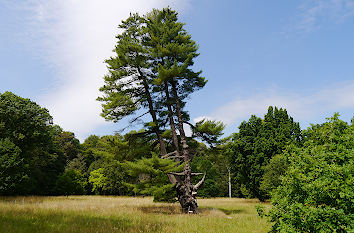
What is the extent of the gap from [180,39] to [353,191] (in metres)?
16.1

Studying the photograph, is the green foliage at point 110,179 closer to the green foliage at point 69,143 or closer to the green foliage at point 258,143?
the green foliage at point 69,143

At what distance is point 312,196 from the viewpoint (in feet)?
17.7

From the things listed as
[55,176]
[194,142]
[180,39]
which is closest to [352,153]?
[194,142]

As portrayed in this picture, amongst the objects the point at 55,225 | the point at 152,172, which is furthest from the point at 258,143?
the point at 55,225

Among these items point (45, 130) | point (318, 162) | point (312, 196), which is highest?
point (45, 130)

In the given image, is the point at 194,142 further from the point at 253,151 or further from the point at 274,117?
the point at 274,117

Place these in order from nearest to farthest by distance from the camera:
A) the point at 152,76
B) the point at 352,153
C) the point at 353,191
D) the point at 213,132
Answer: the point at 353,191 < the point at 352,153 < the point at 213,132 < the point at 152,76

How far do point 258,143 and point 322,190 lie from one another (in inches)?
1015

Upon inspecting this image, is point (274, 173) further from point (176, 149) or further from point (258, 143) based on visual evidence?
point (176, 149)

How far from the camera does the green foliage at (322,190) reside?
191 inches

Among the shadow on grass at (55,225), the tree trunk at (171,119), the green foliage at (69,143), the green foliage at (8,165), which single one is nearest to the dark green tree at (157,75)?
the tree trunk at (171,119)

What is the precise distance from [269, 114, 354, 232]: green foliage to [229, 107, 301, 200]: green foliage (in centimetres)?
2333

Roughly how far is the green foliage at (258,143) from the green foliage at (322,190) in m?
23.3

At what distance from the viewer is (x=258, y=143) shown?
98.0ft
